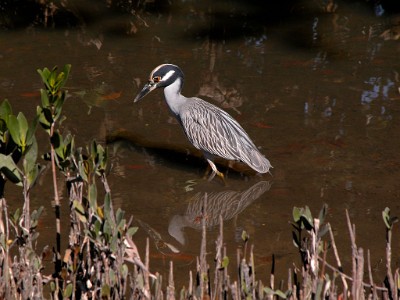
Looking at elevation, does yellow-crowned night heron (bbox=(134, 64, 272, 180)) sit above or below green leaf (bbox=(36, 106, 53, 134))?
below

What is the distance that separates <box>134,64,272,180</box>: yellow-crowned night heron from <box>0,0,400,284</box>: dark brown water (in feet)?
0.73

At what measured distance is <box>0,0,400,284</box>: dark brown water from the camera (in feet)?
21.4

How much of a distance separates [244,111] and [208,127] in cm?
107

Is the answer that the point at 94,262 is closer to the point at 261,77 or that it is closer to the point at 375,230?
the point at 375,230

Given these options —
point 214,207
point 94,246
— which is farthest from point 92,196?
point 214,207

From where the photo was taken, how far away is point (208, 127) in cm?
768

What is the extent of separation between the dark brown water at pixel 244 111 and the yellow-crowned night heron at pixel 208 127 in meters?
0.22

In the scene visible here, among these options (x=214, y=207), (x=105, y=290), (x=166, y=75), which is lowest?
(x=214, y=207)

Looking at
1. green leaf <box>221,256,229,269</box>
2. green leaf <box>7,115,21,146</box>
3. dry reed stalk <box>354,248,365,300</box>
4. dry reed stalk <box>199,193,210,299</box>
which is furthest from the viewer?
green leaf <box>221,256,229,269</box>

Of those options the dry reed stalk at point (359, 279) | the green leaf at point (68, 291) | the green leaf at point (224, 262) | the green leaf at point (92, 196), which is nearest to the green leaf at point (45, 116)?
the green leaf at point (92, 196)

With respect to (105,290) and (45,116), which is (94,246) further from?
(45,116)

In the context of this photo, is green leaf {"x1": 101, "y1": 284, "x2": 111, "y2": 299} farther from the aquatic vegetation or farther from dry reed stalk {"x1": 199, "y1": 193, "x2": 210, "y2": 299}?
dry reed stalk {"x1": 199, "y1": 193, "x2": 210, "y2": 299}

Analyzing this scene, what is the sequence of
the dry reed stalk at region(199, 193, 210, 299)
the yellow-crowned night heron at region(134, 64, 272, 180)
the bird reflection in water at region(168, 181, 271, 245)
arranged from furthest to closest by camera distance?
the yellow-crowned night heron at region(134, 64, 272, 180) → the bird reflection in water at region(168, 181, 271, 245) → the dry reed stalk at region(199, 193, 210, 299)

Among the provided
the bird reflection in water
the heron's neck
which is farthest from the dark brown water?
the heron's neck
